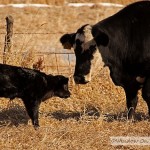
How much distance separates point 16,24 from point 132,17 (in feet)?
46.1

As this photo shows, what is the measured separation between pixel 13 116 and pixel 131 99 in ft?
5.40

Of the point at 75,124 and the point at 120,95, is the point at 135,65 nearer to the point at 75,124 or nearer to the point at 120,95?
the point at 75,124

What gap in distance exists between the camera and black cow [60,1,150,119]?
720 cm

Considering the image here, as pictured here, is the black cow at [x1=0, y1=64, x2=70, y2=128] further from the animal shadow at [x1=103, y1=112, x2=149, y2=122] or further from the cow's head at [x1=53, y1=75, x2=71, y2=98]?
the animal shadow at [x1=103, y1=112, x2=149, y2=122]

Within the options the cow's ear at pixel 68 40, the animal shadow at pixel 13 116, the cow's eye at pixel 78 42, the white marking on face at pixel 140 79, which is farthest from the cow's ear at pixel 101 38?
the animal shadow at pixel 13 116

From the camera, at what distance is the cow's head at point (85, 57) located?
7.04 meters

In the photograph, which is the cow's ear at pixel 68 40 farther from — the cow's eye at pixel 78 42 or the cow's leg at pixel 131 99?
the cow's leg at pixel 131 99

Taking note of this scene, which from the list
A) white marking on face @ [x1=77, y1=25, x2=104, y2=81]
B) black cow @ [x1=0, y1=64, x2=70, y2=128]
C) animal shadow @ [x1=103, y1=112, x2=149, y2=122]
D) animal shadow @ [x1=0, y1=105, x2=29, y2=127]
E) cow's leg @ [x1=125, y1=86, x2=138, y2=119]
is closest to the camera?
black cow @ [x1=0, y1=64, x2=70, y2=128]

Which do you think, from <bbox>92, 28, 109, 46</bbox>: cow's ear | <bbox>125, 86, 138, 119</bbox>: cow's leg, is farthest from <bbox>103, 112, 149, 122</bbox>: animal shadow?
<bbox>92, 28, 109, 46</bbox>: cow's ear

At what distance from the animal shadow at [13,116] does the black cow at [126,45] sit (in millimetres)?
1153

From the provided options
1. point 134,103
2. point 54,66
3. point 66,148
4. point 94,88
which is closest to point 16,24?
point 54,66

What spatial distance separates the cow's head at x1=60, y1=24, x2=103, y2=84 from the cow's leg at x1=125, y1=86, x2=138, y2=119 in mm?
653

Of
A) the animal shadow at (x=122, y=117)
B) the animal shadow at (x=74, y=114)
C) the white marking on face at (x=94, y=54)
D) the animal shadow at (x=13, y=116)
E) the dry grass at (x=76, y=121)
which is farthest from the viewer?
the animal shadow at (x=74, y=114)

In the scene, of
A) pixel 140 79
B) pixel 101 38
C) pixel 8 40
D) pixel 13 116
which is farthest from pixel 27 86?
pixel 8 40
